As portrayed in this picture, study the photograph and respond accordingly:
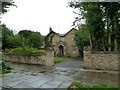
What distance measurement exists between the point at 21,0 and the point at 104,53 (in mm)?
8197

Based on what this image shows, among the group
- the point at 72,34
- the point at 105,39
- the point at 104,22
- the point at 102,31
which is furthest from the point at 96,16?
the point at 72,34

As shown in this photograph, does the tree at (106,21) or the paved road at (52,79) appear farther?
the tree at (106,21)

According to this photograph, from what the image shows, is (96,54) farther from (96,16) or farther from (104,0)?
(104,0)

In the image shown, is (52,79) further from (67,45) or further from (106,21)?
(67,45)

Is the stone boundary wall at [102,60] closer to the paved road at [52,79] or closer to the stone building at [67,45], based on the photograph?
the paved road at [52,79]

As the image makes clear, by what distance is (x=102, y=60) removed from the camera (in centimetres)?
600

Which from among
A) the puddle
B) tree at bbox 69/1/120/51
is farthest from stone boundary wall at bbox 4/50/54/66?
tree at bbox 69/1/120/51

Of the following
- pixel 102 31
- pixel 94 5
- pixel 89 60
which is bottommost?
pixel 89 60

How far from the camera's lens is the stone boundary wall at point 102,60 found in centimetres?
570

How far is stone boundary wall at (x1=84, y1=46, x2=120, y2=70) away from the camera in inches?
224

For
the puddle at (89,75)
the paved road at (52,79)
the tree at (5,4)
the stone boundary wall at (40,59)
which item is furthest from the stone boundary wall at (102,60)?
the tree at (5,4)

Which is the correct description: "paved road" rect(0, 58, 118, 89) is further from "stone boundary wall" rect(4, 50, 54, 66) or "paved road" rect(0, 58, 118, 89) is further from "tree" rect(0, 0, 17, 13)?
"tree" rect(0, 0, 17, 13)

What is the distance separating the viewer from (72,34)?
2127cm

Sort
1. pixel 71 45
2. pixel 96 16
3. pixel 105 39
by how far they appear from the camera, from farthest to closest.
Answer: pixel 71 45 < pixel 105 39 < pixel 96 16
